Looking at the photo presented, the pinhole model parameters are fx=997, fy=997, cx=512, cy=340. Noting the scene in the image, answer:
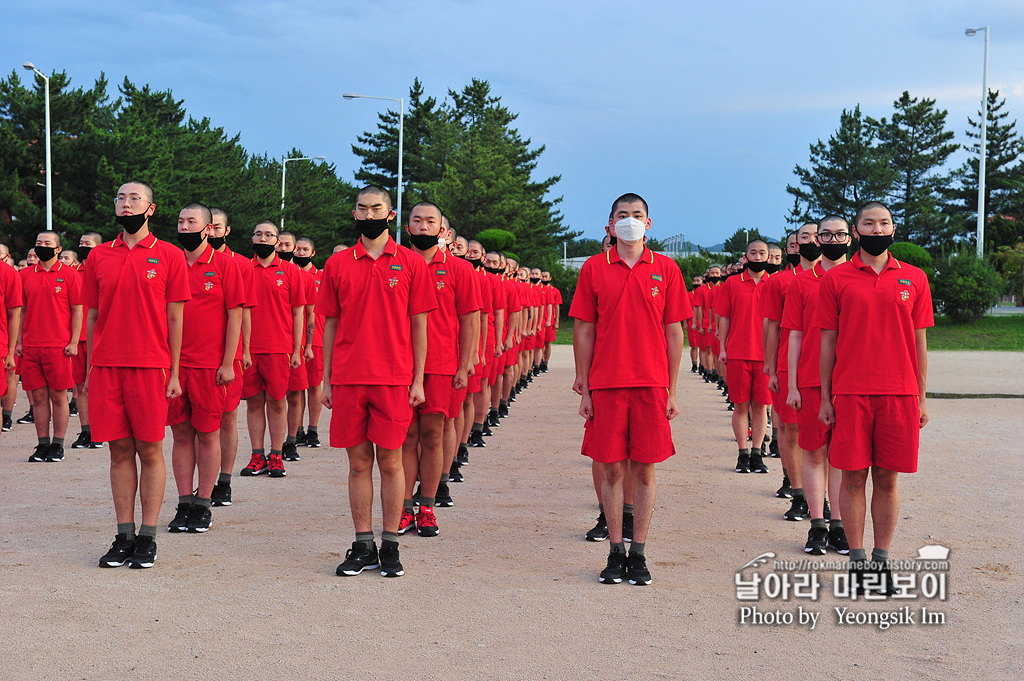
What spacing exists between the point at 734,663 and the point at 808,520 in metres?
3.44

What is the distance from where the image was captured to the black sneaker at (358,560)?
603 centimetres

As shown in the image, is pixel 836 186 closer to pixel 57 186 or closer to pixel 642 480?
pixel 57 186

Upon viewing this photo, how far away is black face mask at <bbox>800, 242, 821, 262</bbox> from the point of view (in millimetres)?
7543

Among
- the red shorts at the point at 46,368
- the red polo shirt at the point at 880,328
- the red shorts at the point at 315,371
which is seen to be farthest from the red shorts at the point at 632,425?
the red shorts at the point at 46,368

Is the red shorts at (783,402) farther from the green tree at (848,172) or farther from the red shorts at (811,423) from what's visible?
the green tree at (848,172)

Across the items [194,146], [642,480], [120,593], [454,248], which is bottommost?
[120,593]

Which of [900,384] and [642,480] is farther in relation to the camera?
[642,480]

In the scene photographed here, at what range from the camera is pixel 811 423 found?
673 cm

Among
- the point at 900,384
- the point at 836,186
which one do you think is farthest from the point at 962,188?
the point at 900,384

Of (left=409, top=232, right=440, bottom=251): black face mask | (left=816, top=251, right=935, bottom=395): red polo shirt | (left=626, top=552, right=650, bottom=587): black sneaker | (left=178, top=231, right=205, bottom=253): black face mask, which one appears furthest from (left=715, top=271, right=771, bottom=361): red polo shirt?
(left=178, top=231, right=205, bottom=253): black face mask

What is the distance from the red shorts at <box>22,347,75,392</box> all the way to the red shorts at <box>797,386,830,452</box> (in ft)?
25.7

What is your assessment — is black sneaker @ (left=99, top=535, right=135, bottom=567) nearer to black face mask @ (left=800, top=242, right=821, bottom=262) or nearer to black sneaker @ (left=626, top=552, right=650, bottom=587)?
black sneaker @ (left=626, top=552, right=650, bottom=587)

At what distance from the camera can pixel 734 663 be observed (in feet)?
15.0

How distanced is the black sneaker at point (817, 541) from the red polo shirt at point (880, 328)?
5.01ft
